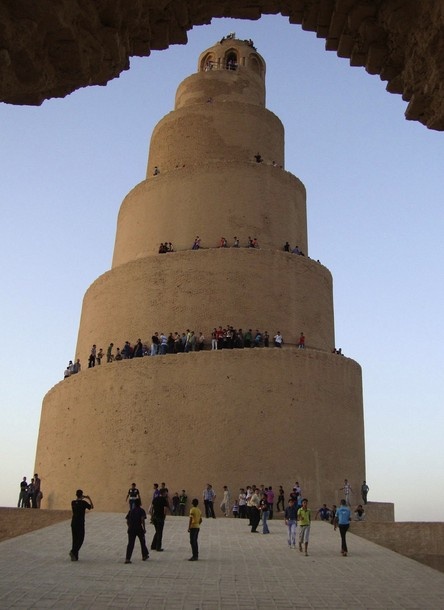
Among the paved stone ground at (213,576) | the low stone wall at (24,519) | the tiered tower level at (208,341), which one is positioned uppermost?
the tiered tower level at (208,341)

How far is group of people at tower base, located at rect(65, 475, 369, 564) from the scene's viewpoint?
9.33 meters

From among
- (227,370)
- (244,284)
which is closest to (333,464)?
(227,370)

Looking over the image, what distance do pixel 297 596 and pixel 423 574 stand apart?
275 cm

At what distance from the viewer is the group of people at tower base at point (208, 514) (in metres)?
9.33

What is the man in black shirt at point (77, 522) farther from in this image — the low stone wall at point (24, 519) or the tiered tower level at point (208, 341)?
the tiered tower level at point (208, 341)

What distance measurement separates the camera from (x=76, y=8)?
427 centimetres

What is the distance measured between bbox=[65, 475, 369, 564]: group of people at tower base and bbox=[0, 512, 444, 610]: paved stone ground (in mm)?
242

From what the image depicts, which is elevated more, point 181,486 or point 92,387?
point 92,387

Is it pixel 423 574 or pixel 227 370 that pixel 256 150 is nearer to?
pixel 227 370

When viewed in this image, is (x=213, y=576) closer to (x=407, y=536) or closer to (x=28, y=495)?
(x=407, y=536)

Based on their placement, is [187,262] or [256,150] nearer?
[187,262]

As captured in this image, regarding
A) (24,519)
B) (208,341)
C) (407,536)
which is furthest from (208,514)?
(208,341)

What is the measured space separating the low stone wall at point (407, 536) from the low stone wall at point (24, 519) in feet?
21.3

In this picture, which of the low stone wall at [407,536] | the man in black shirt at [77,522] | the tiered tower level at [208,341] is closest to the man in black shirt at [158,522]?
the man in black shirt at [77,522]
